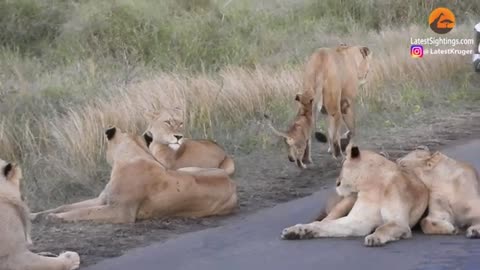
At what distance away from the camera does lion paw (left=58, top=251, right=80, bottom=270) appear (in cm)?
713

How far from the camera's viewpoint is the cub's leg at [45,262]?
683 cm

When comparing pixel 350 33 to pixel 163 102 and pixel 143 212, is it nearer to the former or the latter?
pixel 163 102

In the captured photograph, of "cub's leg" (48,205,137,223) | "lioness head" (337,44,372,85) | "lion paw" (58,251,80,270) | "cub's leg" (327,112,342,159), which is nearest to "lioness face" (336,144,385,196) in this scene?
"cub's leg" (48,205,137,223)

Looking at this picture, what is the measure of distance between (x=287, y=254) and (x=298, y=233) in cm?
36

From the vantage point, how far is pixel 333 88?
11.6m

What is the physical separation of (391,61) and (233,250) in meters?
9.40

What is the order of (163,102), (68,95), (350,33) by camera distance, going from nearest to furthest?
(163,102), (68,95), (350,33)

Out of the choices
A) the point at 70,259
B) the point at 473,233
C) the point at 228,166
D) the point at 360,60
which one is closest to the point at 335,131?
the point at 360,60

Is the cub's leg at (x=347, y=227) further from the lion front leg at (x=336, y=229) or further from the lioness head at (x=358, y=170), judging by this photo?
the lioness head at (x=358, y=170)

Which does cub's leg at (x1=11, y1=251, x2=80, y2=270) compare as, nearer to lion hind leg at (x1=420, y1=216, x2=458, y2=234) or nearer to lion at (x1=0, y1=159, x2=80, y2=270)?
lion at (x1=0, y1=159, x2=80, y2=270)

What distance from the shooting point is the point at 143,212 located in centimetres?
859

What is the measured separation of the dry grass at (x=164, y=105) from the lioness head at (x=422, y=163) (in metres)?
3.02

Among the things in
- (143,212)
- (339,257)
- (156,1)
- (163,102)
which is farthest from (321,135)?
(156,1)

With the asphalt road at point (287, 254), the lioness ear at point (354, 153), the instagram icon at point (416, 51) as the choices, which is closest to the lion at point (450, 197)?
the asphalt road at point (287, 254)
